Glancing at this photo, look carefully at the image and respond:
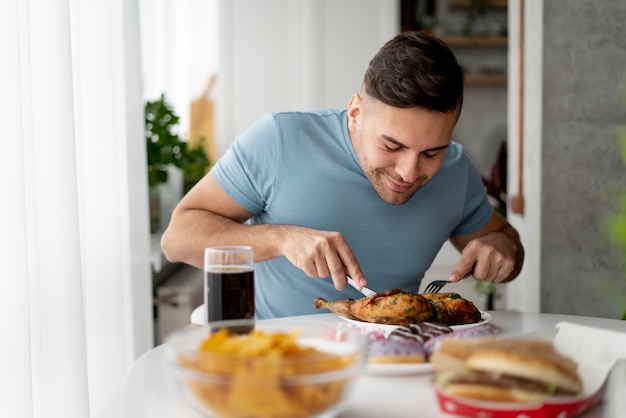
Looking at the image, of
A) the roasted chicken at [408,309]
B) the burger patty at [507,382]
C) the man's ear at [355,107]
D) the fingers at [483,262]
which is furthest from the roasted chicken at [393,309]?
the man's ear at [355,107]

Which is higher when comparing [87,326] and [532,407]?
[532,407]

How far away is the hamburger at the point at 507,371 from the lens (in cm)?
78

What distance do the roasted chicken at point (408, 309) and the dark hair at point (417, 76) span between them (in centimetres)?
44

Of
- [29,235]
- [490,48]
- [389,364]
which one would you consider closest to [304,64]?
[490,48]

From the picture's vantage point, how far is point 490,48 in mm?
5430

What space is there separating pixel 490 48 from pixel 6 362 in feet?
15.2

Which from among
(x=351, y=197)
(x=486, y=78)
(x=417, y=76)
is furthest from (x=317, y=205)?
(x=486, y=78)

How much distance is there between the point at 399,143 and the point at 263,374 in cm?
98

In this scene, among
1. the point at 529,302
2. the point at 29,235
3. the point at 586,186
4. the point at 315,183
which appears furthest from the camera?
the point at 529,302

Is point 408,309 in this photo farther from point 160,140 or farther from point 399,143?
point 160,140

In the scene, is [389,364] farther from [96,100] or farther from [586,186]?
[586,186]

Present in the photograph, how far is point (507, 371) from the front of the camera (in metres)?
0.79

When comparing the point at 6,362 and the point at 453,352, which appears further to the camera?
the point at 6,362

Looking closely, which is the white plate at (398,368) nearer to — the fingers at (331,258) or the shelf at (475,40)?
the fingers at (331,258)
